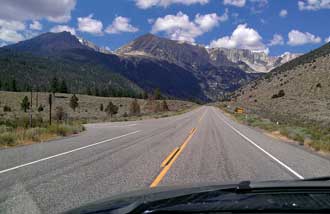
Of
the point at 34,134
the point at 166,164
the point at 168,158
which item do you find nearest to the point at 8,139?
the point at 34,134

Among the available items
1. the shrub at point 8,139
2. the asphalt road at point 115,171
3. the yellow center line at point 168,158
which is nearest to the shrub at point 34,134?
the shrub at point 8,139

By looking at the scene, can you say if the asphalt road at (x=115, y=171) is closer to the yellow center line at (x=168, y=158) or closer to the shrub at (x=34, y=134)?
the yellow center line at (x=168, y=158)

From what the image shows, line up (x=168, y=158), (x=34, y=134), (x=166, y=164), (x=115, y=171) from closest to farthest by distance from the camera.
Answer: (x=115, y=171) → (x=166, y=164) → (x=168, y=158) → (x=34, y=134)

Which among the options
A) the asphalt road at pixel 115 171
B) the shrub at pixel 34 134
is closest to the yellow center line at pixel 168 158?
the asphalt road at pixel 115 171

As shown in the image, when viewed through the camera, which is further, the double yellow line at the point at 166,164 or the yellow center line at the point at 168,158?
the yellow center line at the point at 168,158

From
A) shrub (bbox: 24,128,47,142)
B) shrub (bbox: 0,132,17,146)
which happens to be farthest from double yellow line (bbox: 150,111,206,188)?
shrub (bbox: 24,128,47,142)

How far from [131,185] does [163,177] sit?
3.94 feet

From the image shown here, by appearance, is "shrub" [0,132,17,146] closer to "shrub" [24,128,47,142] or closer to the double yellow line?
"shrub" [24,128,47,142]

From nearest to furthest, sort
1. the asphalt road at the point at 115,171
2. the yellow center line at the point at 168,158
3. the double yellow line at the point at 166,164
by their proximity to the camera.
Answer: the asphalt road at the point at 115,171 → the double yellow line at the point at 166,164 → the yellow center line at the point at 168,158

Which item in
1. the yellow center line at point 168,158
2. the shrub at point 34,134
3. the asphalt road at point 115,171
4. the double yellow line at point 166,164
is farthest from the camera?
the shrub at point 34,134

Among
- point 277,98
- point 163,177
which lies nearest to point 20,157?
point 163,177

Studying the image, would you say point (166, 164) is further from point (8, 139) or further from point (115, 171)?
point (8, 139)

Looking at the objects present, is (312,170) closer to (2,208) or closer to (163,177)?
(163,177)

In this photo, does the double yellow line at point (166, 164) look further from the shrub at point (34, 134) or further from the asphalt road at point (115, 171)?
the shrub at point (34, 134)
